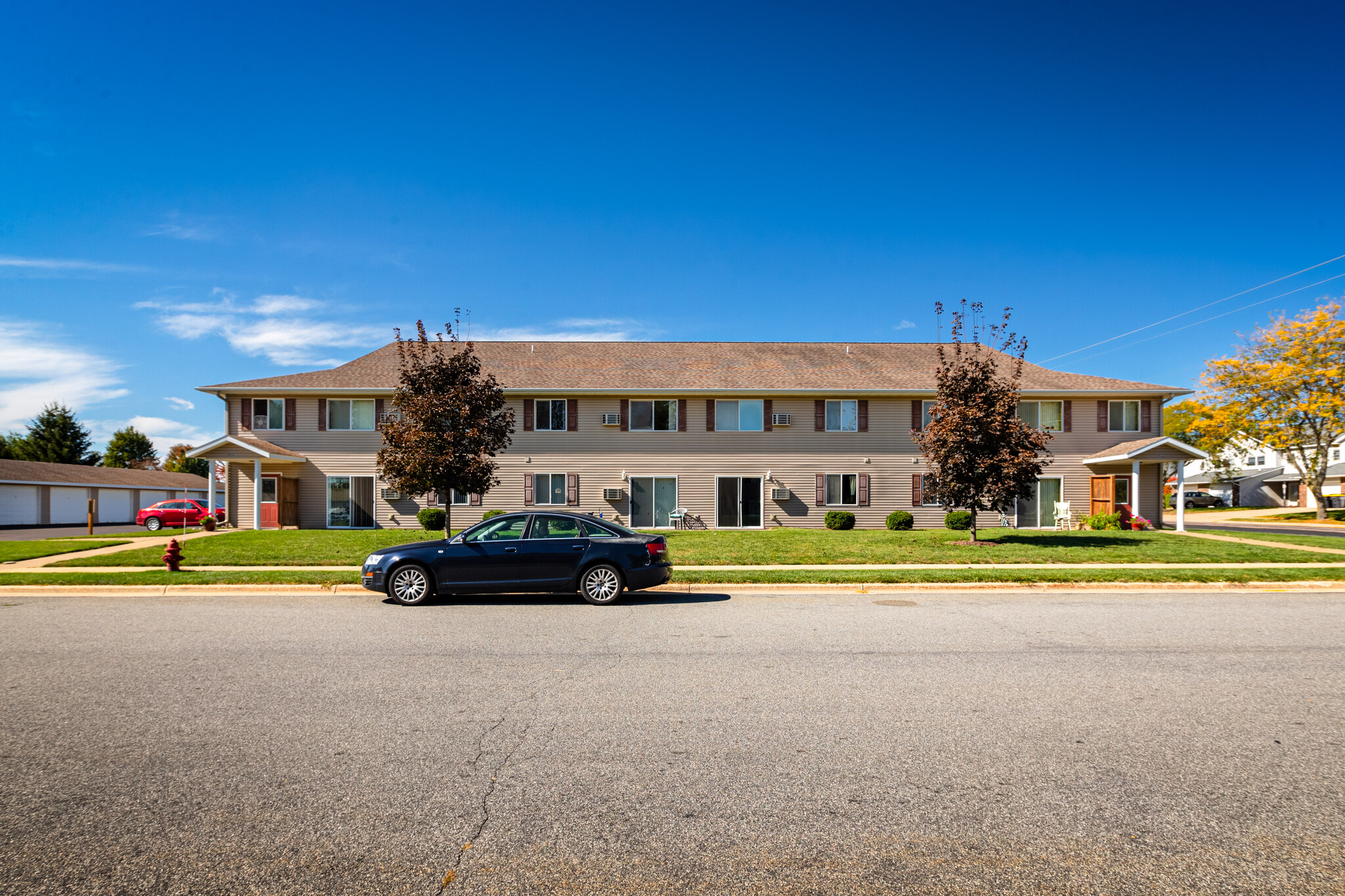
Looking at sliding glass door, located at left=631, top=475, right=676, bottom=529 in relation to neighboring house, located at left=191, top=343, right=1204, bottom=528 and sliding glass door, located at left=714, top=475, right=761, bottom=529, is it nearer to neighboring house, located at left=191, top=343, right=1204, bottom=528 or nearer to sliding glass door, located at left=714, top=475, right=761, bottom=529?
neighboring house, located at left=191, top=343, right=1204, bottom=528

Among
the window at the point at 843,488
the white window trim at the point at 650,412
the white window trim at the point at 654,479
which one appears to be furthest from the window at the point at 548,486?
the window at the point at 843,488

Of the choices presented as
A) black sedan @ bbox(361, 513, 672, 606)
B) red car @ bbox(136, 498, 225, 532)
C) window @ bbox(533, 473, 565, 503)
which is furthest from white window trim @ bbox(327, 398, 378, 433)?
black sedan @ bbox(361, 513, 672, 606)

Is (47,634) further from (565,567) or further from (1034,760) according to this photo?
(1034,760)

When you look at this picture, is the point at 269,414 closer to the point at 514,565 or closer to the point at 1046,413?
the point at 514,565

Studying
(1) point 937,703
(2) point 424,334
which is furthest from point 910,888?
(2) point 424,334

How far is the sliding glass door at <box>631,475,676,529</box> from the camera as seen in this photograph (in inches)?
1173

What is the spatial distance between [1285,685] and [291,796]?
7351 millimetres

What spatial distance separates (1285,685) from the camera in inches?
257

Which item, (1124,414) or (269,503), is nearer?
(269,503)

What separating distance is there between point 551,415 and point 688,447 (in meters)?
5.21

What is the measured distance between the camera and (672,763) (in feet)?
15.4

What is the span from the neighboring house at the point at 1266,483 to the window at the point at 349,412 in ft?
207

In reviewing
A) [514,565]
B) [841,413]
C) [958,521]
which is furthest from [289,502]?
[958,521]

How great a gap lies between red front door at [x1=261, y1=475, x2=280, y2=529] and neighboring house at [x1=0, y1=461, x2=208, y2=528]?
22291 millimetres
